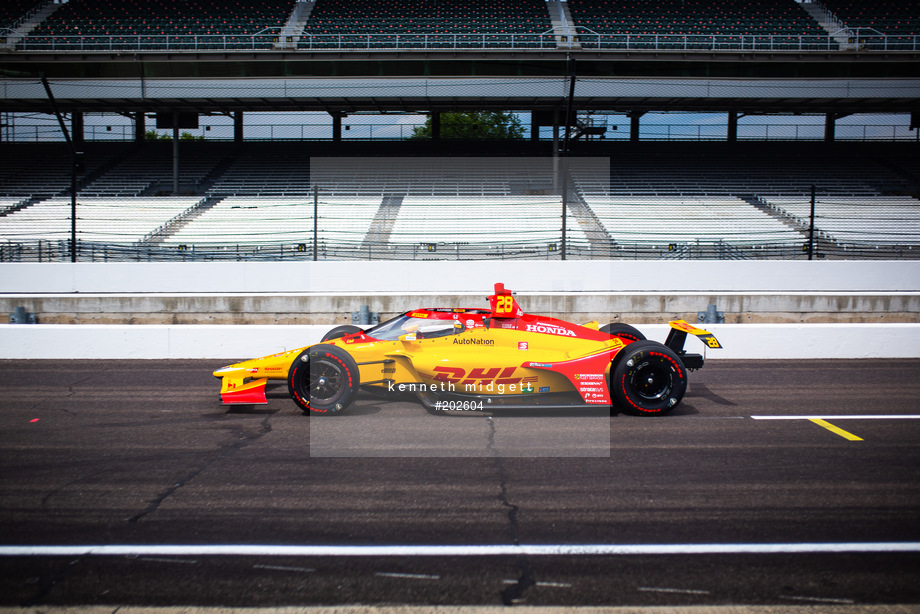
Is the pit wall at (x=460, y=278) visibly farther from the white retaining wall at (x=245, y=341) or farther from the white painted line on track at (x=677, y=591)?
the white painted line on track at (x=677, y=591)

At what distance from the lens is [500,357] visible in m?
6.38

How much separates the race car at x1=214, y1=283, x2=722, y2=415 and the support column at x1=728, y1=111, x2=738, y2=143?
28279 mm

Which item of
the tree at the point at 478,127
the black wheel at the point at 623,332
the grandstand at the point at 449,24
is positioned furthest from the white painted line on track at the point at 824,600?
the tree at the point at 478,127

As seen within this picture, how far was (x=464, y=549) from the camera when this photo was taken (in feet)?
11.6

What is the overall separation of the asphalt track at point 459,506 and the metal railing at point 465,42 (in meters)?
22.0

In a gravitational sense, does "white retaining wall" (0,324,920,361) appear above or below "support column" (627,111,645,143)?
below

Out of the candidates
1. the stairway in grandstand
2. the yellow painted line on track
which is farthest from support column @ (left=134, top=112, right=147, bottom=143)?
the yellow painted line on track

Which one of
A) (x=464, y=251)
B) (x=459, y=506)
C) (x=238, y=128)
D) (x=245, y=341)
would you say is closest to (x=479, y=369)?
(x=459, y=506)

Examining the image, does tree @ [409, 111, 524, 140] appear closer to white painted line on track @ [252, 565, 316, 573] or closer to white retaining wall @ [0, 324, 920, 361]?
white retaining wall @ [0, 324, 920, 361]

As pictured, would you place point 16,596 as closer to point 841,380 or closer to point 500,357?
point 500,357

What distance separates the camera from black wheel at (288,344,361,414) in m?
6.31

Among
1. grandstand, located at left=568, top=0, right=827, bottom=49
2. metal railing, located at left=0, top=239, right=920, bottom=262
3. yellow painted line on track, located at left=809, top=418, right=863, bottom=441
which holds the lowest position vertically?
yellow painted line on track, located at left=809, top=418, right=863, bottom=441

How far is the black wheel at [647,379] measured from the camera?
6293 mm

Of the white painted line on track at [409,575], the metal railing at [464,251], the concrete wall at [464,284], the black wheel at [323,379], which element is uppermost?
the metal railing at [464,251]
